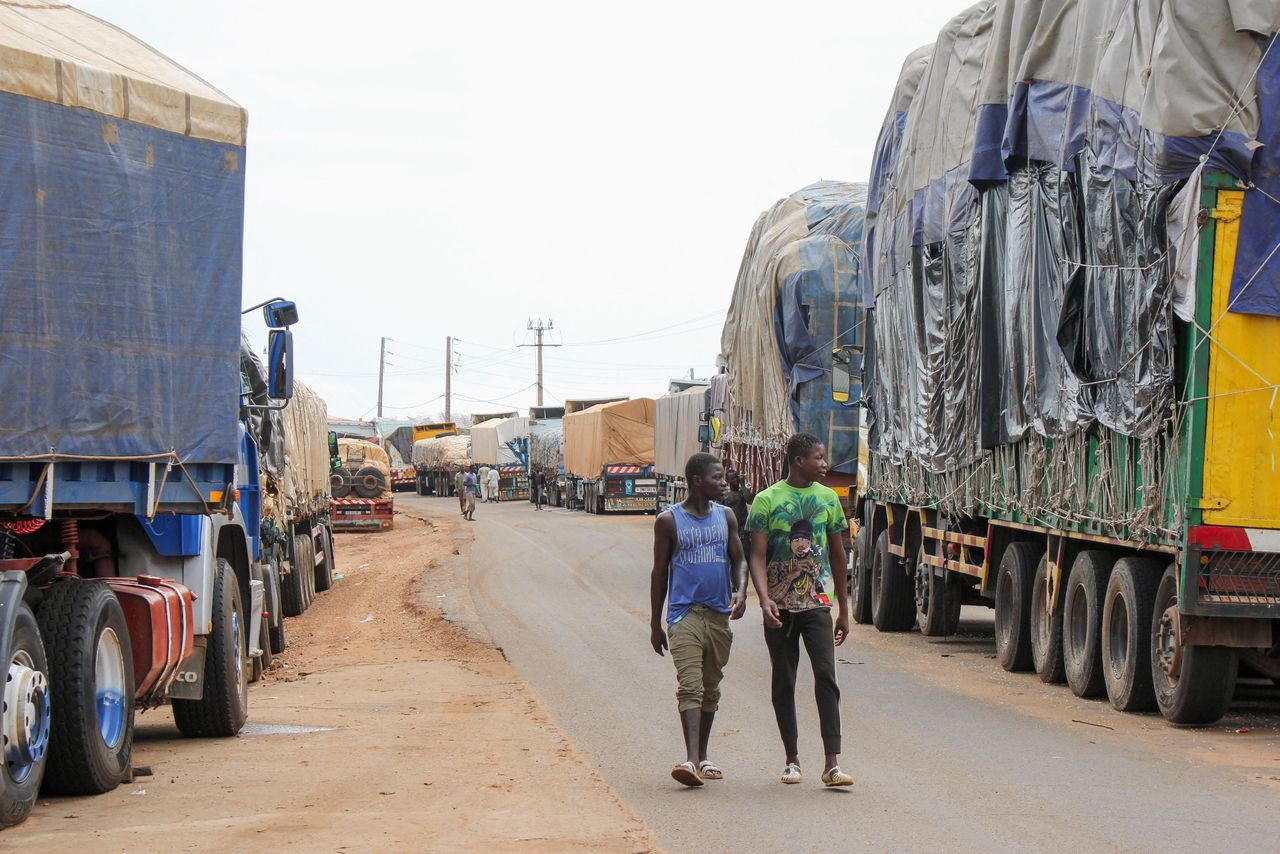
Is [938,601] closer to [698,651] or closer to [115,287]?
[698,651]

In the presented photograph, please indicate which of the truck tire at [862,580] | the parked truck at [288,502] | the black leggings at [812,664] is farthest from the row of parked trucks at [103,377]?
the truck tire at [862,580]

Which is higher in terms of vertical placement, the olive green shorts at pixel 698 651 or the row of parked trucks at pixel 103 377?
the row of parked trucks at pixel 103 377

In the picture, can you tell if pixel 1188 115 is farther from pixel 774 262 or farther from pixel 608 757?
pixel 774 262

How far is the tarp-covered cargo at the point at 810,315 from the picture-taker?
69.8 feet

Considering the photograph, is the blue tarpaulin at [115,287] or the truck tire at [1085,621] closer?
the blue tarpaulin at [115,287]

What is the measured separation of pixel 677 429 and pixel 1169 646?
103ft

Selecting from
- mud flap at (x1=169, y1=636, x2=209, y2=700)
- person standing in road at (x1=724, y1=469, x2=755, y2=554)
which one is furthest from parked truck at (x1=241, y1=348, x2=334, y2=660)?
person standing in road at (x1=724, y1=469, x2=755, y2=554)

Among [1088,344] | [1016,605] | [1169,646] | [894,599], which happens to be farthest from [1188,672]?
[894,599]

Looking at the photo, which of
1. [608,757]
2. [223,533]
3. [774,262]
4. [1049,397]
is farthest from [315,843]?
[774,262]

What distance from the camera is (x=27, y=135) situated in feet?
24.4

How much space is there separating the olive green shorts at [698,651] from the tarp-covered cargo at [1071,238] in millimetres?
3260

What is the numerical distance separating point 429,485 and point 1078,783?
79698 mm

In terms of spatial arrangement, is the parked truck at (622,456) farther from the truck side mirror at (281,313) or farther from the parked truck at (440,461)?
the truck side mirror at (281,313)

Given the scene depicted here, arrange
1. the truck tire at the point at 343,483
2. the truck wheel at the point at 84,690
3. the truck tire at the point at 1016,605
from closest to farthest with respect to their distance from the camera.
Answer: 1. the truck wheel at the point at 84,690
2. the truck tire at the point at 1016,605
3. the truck tire at the point at 343,483
